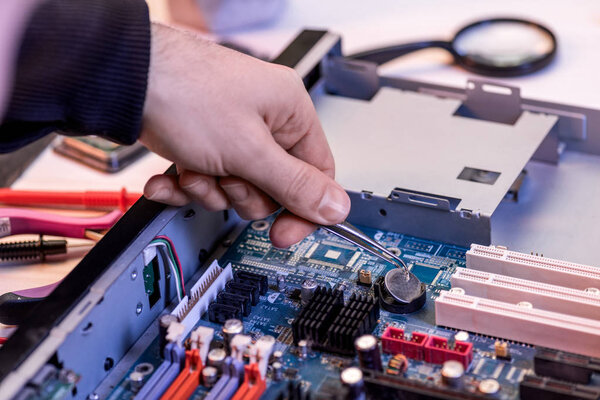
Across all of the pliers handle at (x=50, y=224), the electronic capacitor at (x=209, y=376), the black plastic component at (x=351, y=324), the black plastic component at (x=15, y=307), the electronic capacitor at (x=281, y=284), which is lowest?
the pliers handle at (x=50, y=224)

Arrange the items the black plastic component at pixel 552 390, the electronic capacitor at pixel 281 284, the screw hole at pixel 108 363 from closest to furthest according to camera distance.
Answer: the black plastic component at pixel 552 390 < the screw hole at pixel 108 363 < the electronic capacitor at pixel 281 284

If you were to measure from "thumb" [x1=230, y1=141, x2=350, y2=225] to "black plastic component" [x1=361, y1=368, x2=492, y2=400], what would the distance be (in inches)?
17.9

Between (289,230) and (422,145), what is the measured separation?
0.57 metres

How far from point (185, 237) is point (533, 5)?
2.07 m

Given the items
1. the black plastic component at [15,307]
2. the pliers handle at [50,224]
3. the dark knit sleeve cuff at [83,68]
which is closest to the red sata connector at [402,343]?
Result: the dark knit sleeve cuff at [83,68]

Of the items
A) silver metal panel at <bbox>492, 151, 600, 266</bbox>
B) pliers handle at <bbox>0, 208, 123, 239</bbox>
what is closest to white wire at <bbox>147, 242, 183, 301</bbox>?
pliers handle at <bbox>0, 208, 123, 239</bbox>

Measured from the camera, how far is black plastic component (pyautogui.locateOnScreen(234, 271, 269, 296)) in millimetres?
2381

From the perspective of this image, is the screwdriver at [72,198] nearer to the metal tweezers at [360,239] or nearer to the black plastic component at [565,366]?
the metal tweezers at [360,239]

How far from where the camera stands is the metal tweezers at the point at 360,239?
2391 mm

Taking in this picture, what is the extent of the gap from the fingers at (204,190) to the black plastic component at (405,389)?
64cm

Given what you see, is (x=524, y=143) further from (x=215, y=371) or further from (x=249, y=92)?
(x=215, y=371)

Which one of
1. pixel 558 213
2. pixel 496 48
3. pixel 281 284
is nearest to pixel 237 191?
pixel 281 284

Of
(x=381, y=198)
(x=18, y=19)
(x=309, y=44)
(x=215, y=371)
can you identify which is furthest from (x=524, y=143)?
(x=18, y=19)

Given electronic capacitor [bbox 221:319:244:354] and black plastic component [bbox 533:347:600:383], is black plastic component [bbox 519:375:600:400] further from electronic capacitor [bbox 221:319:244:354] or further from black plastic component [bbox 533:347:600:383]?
electronic capacitor [bbox 221:319:244:354]
